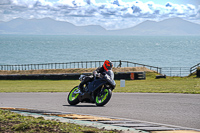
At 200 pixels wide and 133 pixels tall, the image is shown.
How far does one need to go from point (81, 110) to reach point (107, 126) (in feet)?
10.7

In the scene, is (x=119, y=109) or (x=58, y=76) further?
(x=58, y=76)

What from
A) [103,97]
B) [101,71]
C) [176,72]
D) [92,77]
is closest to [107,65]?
[101,71]

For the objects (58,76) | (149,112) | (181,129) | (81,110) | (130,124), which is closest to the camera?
(181,129)

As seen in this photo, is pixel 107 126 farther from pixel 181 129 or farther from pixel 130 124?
pixel 181 129

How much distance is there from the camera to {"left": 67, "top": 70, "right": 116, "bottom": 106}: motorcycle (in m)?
11.9

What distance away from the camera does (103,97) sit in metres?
12.2

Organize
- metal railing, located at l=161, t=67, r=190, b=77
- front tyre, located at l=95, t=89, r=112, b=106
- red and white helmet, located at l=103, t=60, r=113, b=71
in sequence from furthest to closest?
metal railing, located at l=161, t=67, r=190, b=77 → red and white helmet, located at l=103, t=60, r=113, b=71 → front tyre, located at l=95, t=89, r=112, b=106

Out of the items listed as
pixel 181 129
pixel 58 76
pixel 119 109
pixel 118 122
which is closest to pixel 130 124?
pixel 118 122

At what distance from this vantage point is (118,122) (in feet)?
29.8

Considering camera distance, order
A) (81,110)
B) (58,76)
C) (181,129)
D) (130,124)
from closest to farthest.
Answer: (181,129) → (130,124) → (81,110) → (58,76)

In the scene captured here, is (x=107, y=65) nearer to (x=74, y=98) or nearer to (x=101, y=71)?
(x=101, y=71)

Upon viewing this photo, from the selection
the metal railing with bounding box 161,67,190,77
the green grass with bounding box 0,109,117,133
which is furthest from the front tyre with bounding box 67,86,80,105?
the metal railing with bounding box 161,67,190,77

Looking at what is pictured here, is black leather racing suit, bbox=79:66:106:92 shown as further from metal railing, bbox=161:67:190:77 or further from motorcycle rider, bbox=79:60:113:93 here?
metal railing, bbox=161:67:190:77

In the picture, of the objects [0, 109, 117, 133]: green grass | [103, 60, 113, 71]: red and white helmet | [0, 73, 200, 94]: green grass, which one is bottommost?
[0, 73, 200, 94]: green grass
